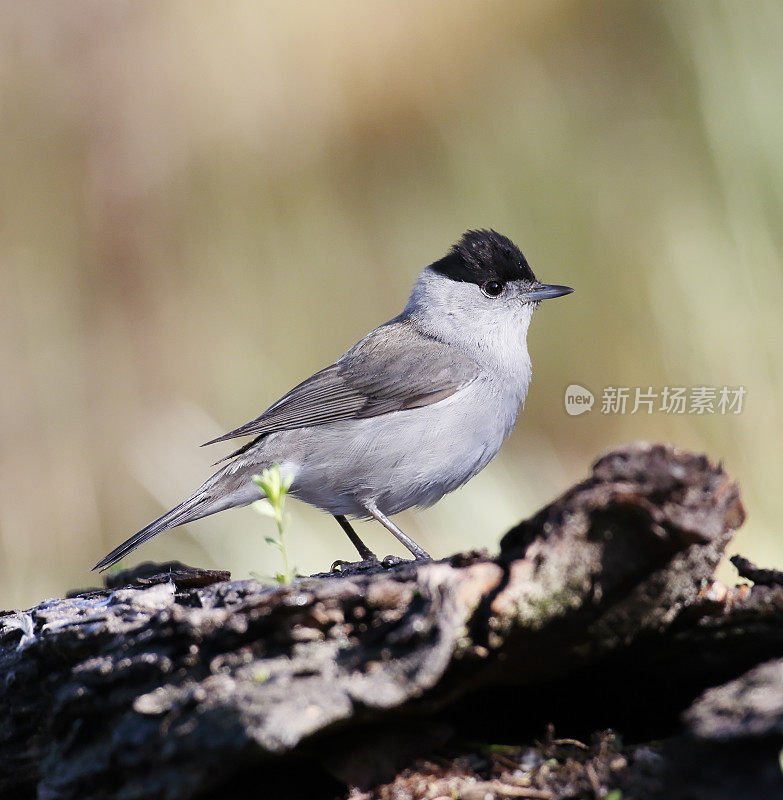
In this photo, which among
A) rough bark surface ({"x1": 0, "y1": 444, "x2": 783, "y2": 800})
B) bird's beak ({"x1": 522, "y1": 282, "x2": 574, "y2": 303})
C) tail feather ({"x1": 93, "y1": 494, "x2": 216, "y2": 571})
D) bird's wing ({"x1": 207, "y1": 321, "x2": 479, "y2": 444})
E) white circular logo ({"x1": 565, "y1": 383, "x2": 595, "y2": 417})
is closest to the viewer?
rough bark surface ({"x1": 0, "y1": 444, "x2": 783, "y2": 800})

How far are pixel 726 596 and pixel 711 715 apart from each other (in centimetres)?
50

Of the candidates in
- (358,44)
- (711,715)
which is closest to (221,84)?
(358,44)

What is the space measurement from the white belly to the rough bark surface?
84.4 inches

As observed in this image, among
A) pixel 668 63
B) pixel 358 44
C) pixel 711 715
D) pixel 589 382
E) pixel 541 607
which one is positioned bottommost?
pixel 589 382

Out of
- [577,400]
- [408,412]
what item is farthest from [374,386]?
[577,400]

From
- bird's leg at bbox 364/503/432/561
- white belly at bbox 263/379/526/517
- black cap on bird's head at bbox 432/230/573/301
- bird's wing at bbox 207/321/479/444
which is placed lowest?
bird's leg at bbox 364/503/432/561

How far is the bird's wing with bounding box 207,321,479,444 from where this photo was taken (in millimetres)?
4227

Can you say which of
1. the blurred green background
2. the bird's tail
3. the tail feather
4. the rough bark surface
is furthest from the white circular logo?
the rough bark surface

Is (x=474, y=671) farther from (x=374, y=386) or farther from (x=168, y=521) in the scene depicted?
(x=374, y=386)

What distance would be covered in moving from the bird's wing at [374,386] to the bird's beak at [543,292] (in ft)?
1.75

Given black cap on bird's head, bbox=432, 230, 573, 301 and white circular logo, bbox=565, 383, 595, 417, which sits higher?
black cap on bird's head, bbox=432, 230, 573, 301

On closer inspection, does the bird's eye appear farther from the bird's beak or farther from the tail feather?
the tail feather

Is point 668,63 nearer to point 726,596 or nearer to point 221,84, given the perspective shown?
point 221,84

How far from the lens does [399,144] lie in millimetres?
5938
